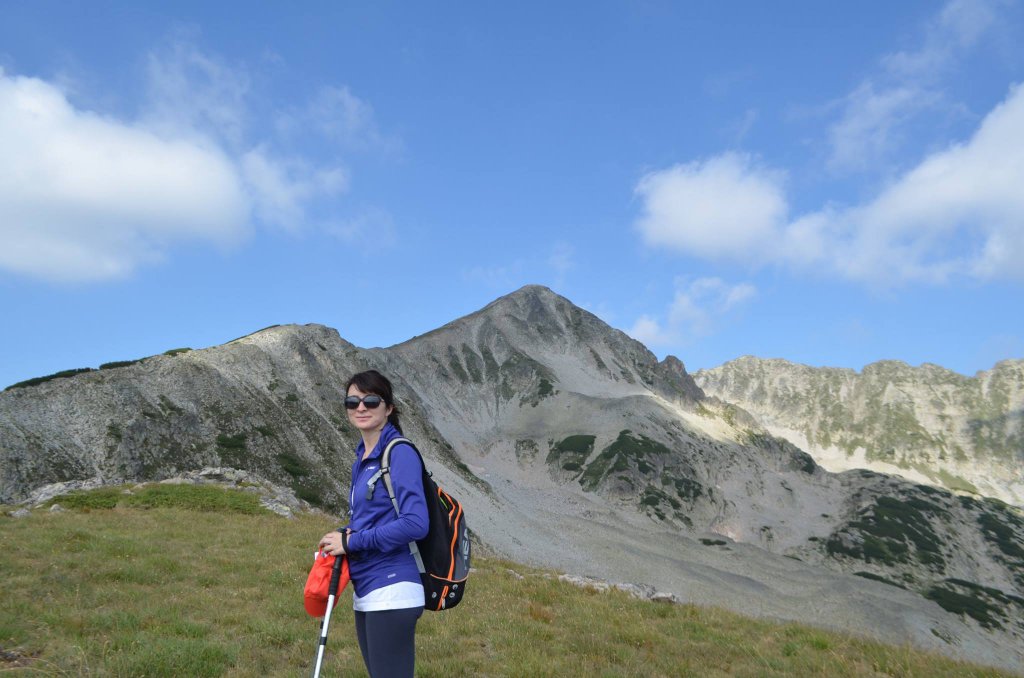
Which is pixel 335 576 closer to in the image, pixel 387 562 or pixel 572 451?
pixel 387 562

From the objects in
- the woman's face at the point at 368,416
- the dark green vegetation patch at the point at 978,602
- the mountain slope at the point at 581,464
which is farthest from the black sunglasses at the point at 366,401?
the dark green vegetation patch at the point at 978,602

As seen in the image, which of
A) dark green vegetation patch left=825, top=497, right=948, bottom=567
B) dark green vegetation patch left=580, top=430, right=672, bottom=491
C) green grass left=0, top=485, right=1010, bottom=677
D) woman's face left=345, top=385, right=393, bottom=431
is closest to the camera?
woman's face left=345, top=385, right=393, bottom=431

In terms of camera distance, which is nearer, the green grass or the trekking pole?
the trekking pole

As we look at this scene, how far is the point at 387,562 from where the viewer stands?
4.78m

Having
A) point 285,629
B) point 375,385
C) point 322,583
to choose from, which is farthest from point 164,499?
point 375,385

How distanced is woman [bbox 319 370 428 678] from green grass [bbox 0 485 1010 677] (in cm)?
350

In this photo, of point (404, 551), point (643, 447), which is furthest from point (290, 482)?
point (643, 447)

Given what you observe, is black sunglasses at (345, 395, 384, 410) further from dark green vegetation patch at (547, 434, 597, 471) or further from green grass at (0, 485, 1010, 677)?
dark green vegetation patch at (547, 434, 597, 471)

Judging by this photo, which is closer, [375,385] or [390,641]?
[390,641]

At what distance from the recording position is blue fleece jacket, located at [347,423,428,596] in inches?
183

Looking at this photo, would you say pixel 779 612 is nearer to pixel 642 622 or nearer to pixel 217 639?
pixel 642 622

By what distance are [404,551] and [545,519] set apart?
305ft

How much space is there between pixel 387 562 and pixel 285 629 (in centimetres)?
621

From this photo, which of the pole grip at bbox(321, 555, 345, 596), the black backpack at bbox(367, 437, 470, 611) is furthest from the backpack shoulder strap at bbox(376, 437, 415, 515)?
the pole grip at bbox(321, 555, 345, 596)
